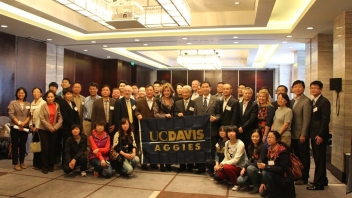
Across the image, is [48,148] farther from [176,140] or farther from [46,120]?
[176,140]

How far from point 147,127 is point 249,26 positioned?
3.31 m

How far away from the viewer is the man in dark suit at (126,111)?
5.10 metres

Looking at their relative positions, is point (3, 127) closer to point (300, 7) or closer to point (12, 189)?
point (12, 189)

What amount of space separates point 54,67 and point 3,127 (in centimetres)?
305

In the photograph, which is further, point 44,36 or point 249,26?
point 44,36

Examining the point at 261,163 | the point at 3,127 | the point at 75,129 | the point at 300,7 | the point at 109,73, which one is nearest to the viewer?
the point at 261,163

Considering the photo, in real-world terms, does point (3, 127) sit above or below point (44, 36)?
below

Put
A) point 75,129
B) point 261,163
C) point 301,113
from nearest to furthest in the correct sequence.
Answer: point 261,163 < point 301,113 < point 75,129

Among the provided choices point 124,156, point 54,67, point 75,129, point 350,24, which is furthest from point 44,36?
point 350,24

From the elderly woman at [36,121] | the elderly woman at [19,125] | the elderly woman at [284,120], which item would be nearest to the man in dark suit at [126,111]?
the elderly woman at [36,121]

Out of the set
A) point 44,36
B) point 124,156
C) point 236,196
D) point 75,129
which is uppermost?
point 44,36

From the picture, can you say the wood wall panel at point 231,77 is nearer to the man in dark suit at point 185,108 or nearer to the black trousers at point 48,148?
the man in dark suit at point 185,108

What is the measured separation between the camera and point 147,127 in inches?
199

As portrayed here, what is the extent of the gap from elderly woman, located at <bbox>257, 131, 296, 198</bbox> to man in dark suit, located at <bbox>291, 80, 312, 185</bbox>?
0.69 m
